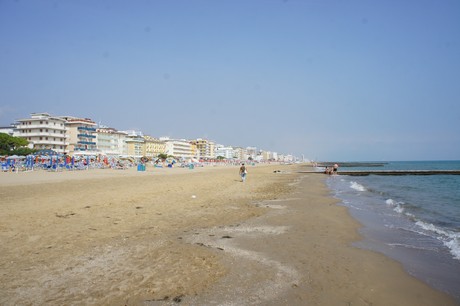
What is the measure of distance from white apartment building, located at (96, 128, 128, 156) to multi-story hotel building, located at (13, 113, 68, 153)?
23.6 meters

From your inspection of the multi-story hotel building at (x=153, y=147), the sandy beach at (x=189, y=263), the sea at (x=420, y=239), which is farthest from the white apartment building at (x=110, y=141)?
the sea at (x=420, y=239)

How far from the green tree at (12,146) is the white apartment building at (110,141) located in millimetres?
32720

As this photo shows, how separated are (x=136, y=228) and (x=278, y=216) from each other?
4.81 metres

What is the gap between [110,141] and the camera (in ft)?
349

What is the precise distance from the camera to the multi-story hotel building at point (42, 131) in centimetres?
7056

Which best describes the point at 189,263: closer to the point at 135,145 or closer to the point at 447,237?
the point at 447,237

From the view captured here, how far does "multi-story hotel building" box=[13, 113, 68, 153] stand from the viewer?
70.6m

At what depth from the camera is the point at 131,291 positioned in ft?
14.0

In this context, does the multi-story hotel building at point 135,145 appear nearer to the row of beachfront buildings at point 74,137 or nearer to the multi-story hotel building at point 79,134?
the row of beachfront buildings at point 74,137

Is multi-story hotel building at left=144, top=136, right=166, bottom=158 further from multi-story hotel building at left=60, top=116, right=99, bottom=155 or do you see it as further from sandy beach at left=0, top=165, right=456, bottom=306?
sandy beach at left=0, top=165, right=456, bottom=306

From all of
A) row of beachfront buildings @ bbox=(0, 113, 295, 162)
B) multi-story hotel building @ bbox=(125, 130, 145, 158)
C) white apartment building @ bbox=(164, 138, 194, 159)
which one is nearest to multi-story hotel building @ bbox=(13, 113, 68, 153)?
row of beachfront buildings @ bbox=(0, 113, 295, 162)

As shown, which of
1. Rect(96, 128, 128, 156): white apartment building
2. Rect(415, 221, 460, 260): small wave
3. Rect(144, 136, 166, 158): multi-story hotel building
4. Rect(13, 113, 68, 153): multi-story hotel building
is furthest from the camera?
Rect(144, 136, 166, 158): multi-story hotel building

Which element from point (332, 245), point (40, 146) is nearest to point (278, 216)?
point (332, 245)

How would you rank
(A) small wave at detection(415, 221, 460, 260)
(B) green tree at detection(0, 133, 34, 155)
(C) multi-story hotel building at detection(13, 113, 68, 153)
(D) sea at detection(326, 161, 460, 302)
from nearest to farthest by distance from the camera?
(D) sea at detection(326, 161, 460, 302) → (A) small wave at detection(415, 221, 460, 260) → (B) green tree at detection(0, 133, 34, 155) → (C) multi-story hotel building at detection(13, 113, 68, 153)
